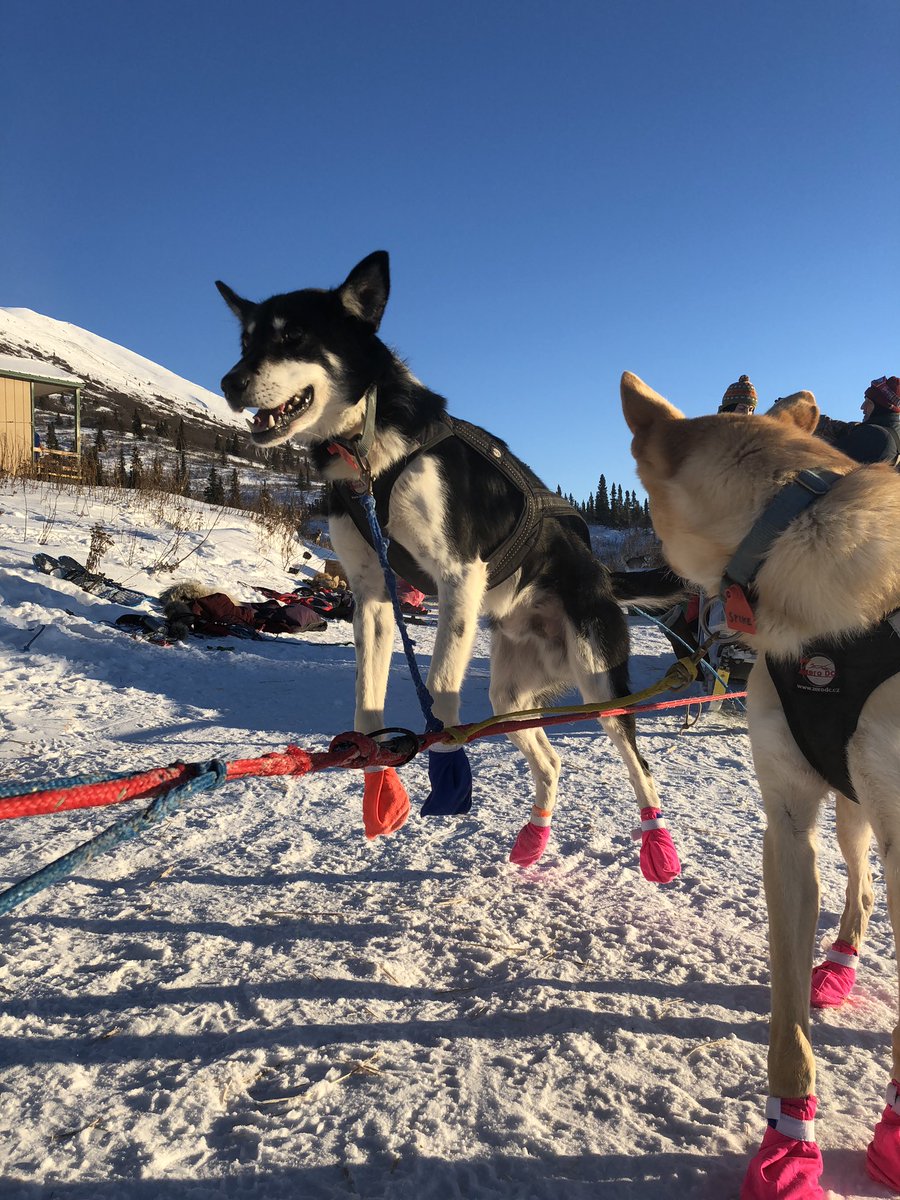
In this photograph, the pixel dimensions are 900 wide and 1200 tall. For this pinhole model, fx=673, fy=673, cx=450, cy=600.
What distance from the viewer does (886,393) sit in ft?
14.5

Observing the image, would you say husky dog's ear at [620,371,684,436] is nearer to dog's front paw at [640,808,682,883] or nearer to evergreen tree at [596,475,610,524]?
dog's front paw at [640,808,682,883]

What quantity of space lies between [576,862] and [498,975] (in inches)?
34.3

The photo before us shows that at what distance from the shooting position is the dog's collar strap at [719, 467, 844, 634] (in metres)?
1.57

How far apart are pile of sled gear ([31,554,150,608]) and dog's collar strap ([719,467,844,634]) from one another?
6396mm

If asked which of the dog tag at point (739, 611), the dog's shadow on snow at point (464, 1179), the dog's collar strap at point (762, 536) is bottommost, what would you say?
the dog's shadow on snow at point (464, 1179)

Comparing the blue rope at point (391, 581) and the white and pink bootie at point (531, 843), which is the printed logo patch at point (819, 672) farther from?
the white and pink bootie at point (531, 843)

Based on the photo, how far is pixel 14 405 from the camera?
23297 mm

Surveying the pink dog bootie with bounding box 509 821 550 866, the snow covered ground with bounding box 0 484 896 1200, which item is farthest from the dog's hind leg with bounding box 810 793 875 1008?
the pink dog bootie with bounding box 509 821 550 866

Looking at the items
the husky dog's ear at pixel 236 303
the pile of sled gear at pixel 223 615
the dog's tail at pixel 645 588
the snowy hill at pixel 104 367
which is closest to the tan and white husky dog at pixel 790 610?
the dog's tail at pixel 645 588

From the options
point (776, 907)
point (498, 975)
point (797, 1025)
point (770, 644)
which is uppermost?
point (770, 644)

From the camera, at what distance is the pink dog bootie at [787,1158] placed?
1244 mm

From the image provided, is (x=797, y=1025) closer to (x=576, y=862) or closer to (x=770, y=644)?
(x=770, y=644)

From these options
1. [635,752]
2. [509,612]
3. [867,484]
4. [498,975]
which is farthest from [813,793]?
[509,612]

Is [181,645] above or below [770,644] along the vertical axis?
below
